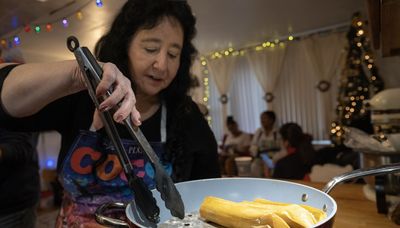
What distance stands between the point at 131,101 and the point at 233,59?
A: 16.2ft

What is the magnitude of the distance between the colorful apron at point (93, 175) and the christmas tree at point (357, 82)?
10.4 feet

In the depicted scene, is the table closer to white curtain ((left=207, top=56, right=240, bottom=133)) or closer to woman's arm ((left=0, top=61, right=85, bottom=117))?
woman's arm ((left=0, top=61, right=85, bottom=117))

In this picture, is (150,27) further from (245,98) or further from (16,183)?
(245,98)

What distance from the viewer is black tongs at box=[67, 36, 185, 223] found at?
1.31 ft

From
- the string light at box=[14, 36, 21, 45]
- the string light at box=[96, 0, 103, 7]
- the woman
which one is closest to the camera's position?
the woman

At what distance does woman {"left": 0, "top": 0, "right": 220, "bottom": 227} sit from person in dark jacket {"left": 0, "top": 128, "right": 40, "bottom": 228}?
0.33 metres

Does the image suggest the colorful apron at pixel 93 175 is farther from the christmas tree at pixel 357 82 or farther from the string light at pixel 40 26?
the christmas tree at pixel 357 82

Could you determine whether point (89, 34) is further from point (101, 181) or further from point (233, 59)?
point (101, 181)

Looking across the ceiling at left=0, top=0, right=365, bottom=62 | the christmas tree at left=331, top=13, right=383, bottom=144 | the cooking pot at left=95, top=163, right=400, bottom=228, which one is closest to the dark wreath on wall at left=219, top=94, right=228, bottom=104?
the ceiling at left=0, top=0, right=365, bottom=62

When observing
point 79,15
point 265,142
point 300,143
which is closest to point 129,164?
point 300,143

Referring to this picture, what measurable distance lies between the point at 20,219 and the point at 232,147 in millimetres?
3759

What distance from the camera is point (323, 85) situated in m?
4.37

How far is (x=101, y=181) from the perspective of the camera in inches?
25.4

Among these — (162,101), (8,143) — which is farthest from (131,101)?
(8,143)
